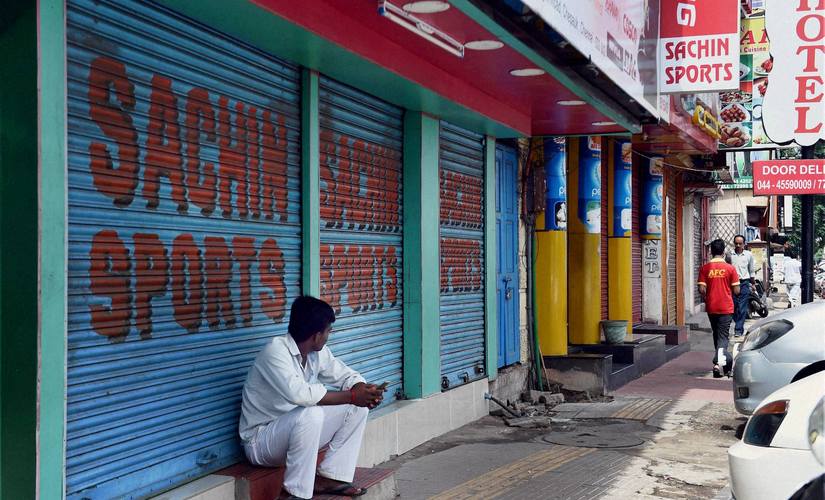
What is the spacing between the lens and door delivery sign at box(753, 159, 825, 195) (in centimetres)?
1116

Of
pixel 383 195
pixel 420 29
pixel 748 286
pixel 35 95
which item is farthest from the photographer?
pixel 748 286

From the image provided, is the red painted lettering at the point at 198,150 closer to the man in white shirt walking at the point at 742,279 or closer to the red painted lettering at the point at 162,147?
the red painted lettering at the point at 162,147

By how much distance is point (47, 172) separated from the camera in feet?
13.2

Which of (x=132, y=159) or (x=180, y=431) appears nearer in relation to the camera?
(x=132, y=159)

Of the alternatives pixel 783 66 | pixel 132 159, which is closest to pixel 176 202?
pixel 132 159

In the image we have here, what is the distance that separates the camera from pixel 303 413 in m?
5.22

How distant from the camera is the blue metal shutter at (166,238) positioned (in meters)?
4.50

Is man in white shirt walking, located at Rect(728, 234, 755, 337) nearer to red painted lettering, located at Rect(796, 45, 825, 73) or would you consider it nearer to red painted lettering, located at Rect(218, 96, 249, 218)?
red painted lettering, located at Rect(796, 45, 825, 73)

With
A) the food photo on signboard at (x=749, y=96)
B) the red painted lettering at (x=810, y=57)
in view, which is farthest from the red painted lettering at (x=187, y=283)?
the food photo on signboard at (x=749, y=96)

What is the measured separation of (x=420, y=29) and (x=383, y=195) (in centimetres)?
229

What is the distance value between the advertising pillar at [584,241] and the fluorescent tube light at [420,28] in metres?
6.67

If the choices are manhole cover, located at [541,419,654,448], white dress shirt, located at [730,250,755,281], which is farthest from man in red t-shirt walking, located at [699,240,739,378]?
white dress shirt, located at [730,250,755,281]

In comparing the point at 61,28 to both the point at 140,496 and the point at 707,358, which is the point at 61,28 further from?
the point at 707,358

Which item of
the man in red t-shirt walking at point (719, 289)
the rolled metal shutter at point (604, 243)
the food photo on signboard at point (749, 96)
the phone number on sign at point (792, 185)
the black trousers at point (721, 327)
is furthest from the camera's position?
the food photo on signboard at point (749, 96)
